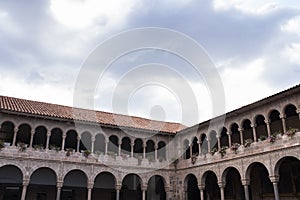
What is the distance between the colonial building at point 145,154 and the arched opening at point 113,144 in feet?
0.28

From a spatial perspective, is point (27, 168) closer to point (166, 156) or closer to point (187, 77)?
point (166, 156)

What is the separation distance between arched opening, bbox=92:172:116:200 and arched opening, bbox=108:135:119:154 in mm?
1924

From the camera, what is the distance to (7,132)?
22.0 meters

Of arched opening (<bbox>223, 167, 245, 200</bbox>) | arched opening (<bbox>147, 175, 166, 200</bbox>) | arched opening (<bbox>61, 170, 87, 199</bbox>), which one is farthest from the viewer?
arched opening (<bbox>147, 175, 166, 200</bbox>)

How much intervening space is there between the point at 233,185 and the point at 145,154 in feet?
26.0

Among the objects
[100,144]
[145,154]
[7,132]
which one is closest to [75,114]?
[100,144]

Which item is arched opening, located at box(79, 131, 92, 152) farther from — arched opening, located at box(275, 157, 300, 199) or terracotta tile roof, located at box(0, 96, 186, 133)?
arched opening, located at box(275, 157, 300, 199)

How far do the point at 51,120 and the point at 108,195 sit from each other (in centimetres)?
858

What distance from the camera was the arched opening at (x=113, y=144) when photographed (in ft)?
81.7

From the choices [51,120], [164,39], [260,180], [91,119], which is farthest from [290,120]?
[51,120]

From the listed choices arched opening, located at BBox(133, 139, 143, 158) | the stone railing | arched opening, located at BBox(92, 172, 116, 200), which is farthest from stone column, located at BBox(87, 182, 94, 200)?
the stone railing

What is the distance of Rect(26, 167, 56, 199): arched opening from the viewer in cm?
2111

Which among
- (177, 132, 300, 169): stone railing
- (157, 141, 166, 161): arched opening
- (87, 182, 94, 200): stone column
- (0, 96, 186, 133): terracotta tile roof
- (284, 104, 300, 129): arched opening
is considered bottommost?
(87, 182, 94, 200): stone column

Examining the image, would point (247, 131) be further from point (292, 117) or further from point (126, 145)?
point (126, 145)
